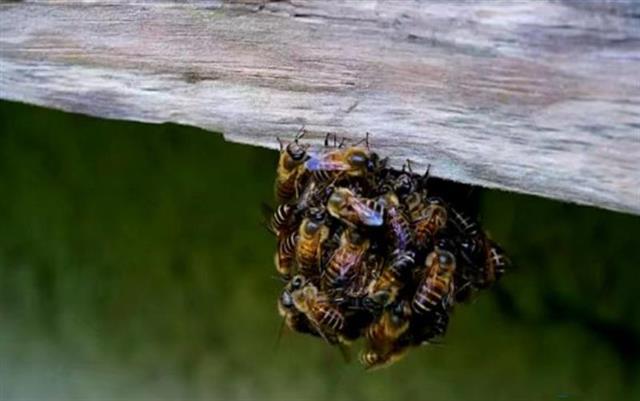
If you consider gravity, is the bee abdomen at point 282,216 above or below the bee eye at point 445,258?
below

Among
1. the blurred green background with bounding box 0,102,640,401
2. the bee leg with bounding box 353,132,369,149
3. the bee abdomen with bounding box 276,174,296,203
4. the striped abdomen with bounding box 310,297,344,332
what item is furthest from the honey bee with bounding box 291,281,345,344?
the blurred green background with bounding box 0,102,640,401

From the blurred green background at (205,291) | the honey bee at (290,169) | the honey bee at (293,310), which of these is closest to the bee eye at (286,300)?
the honey bee at (293,310)

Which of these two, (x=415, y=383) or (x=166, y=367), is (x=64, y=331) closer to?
(x=166, y=367)

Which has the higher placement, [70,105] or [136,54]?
[136,54]

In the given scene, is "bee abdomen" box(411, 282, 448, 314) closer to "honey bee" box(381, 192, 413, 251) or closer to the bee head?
"honey bee" box(381, 192, 413, 251)

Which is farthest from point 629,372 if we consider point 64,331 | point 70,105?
point 64,331

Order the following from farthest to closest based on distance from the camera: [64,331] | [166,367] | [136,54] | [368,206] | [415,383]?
1. [64,331]
2. [166,367]
3. [415,383]
4. [136,54]
5. [368,206]

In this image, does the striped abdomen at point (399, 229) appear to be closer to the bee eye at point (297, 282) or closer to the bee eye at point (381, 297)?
the bee eye at point (381, 297)
